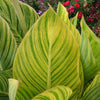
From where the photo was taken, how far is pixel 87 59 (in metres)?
0.39

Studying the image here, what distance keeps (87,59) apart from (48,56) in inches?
3.4

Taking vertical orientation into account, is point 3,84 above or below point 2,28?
below

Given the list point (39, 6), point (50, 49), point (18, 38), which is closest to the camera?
point (50, 49)

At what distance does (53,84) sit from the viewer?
1.27 ft

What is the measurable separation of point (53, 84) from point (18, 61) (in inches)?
3.3

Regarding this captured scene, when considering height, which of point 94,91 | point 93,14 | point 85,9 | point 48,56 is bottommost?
point 93,14

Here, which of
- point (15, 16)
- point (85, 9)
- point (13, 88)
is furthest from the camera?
point (85, 9)

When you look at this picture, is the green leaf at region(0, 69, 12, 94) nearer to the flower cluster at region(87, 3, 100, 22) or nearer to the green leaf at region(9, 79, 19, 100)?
the green leaf at region(9, 79, 19, 100)

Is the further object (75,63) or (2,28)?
(2,28)

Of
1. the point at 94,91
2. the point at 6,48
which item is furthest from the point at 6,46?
the point at 94,91

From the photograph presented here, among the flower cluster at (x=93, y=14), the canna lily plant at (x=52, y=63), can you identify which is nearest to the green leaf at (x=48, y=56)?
the canna lily plant at (x=52, y=63)

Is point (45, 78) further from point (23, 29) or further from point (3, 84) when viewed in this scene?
point (23, 29)

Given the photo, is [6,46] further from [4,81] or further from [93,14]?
[93,14]

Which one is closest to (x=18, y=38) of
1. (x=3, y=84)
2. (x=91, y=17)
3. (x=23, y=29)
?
(x=23, y=29)
